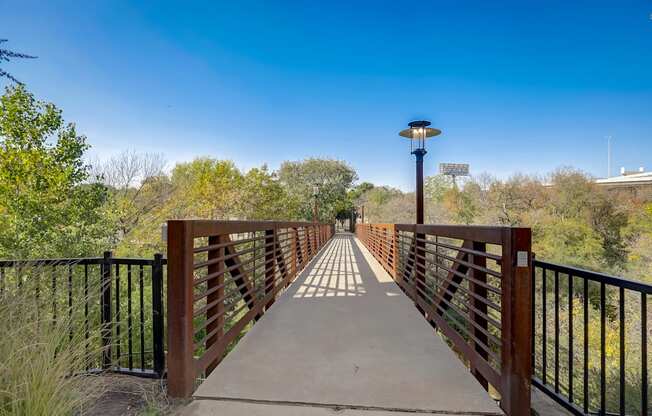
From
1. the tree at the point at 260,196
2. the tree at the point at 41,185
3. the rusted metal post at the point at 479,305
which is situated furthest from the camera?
the tree at the point at 260,196

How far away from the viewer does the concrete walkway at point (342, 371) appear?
1764 mm

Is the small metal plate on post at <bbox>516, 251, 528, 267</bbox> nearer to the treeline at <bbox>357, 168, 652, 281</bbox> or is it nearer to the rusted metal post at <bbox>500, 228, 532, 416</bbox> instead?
the rusted metal post at <bbox>500, 228, 532, 416</bbox>

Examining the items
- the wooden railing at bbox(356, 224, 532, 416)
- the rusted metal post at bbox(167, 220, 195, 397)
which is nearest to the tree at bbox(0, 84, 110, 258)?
the rusted metal post at bbox(167, 220, 195, 397)

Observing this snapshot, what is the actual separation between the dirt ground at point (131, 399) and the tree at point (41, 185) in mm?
9074

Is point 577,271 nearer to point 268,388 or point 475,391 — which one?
point 475,391

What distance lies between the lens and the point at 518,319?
1698 mm

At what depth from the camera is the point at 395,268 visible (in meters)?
5.58

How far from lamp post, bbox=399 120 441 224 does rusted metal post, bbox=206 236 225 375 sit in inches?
181

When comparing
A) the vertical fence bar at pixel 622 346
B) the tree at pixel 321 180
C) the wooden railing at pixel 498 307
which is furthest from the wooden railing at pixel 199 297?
the tree at pixel 321 180

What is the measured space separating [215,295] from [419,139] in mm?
5304

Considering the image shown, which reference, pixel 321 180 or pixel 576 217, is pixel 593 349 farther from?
pixel 321 180

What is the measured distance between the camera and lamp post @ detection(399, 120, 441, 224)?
6180mm

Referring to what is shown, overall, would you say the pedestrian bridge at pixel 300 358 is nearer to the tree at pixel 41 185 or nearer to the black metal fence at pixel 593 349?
the black metal fence at pixel 593 349

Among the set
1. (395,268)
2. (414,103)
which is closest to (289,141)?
(414,103)
